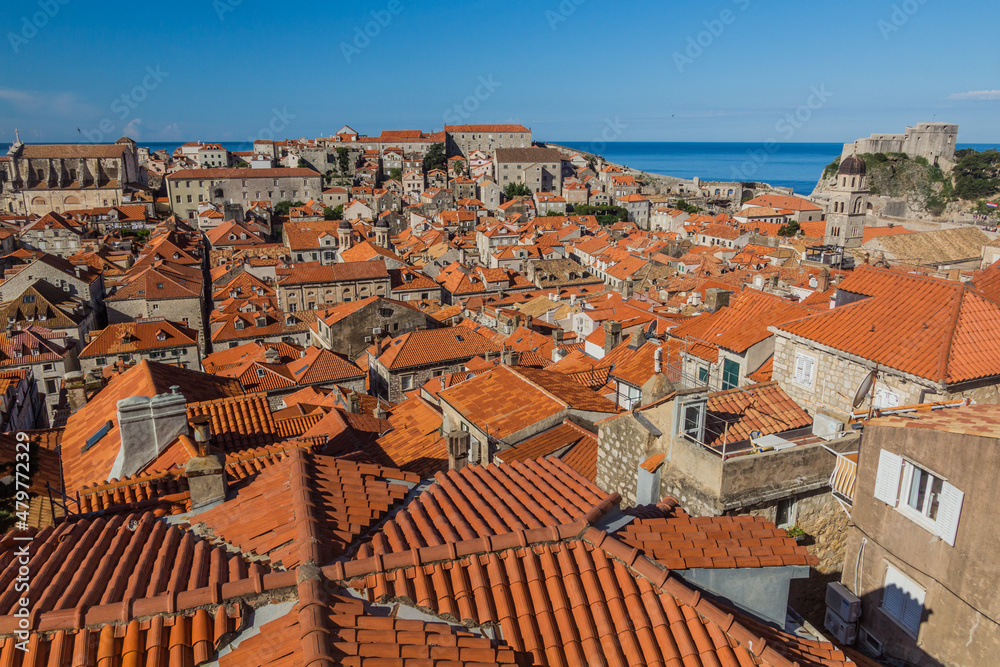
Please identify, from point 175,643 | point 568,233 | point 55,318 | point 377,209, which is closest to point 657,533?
point 175,643

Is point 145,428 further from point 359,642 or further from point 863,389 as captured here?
point 863,389

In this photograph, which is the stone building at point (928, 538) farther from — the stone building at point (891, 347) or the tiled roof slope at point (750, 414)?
the tiled roof slope at point (750, 414)

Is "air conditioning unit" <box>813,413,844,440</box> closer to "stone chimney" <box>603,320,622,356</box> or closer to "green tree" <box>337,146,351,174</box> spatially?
"stone chimney" <box>603,320,622,356</box>

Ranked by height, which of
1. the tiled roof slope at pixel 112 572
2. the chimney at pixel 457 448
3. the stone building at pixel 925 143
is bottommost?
the chimney at pixel 457 448

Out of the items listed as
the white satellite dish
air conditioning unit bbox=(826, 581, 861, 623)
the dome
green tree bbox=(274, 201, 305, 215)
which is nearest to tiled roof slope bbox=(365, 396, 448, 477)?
air conditioning unit bbox=(826, 581, 861, 623)

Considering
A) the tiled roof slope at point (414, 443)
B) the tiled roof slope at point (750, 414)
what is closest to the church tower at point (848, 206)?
the tiled roof slope at point (750, 414)
